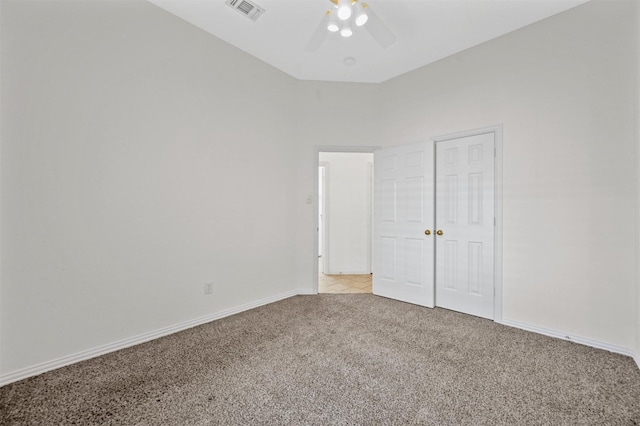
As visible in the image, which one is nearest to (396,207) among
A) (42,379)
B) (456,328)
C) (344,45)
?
(456,328)

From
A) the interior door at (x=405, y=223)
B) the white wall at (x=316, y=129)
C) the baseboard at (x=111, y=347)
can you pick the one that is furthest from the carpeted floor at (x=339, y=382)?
the white wall at (x=316, y=129)

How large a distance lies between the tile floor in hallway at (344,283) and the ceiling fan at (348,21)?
124 inches

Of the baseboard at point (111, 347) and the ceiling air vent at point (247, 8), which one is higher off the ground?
the ceiling air vent at point (247, 8)

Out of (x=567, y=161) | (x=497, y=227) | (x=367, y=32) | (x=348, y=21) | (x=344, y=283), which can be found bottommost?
(x=344, y=283)

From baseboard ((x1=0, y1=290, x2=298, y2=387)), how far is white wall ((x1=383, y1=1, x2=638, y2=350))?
3.01 metres

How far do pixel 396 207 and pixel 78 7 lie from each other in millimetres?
3640

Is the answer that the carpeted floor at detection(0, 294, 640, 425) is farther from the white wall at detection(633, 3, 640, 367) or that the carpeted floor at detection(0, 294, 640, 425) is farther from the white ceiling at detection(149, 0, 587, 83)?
the white ceiling at detection(149, 0, 587, 83)

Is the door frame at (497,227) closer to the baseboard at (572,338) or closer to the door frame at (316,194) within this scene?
A: the baseboard at (572,338)

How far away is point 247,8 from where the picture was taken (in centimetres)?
252

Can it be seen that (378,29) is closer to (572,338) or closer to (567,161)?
(567,161)

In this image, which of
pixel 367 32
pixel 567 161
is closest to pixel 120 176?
pixel 367 32

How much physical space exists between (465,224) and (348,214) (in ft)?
7.88

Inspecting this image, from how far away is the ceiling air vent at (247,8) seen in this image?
8.05 ft

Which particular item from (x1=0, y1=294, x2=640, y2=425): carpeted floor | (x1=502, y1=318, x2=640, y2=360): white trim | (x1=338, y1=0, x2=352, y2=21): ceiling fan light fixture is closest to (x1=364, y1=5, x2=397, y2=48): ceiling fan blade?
(x1=338, y1=0, x2=352, y2=21): ceiling fan light fixture
